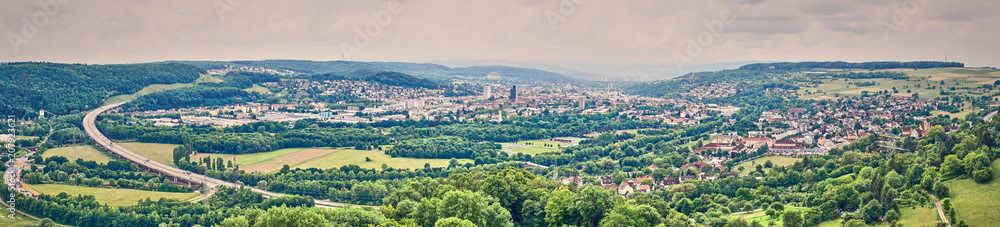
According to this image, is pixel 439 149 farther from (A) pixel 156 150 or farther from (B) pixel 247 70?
(B) pixel 247 70

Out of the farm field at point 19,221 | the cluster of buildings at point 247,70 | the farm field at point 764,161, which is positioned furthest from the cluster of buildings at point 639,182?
the cluster of buildings at point 247,70

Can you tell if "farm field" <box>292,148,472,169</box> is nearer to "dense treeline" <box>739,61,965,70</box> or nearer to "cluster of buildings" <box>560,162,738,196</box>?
"cluster of buildings" <box>560,162,738,196</box>

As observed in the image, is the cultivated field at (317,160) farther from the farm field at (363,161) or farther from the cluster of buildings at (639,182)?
the cluster of buildings at (639,182)

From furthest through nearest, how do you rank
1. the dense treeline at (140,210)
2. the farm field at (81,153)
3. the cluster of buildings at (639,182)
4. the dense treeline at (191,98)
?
1. the dense treeline at (191,98)
2. the farm field at (81,153)
3. the cluster of buildings at (639,182)
4. the dense treeline at (140,210)

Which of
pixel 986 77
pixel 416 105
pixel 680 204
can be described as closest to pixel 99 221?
pixel 680 204

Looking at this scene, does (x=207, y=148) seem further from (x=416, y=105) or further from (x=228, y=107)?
(x=416, y=105)

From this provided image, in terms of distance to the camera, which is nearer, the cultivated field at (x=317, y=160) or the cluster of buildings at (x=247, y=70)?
the cultivated field at (x=317, y=160)

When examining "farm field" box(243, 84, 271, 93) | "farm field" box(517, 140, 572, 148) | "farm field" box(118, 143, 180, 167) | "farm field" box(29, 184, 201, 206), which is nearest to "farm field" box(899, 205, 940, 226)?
"farm field" box(29, 184, 201, 206)
